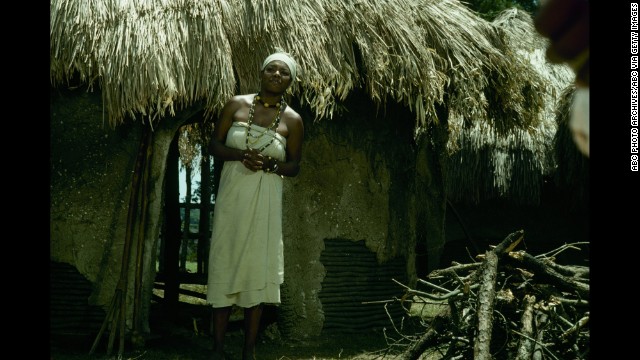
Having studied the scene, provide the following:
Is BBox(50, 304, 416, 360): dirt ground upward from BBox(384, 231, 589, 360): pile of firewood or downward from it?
downward

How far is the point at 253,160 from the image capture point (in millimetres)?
4051

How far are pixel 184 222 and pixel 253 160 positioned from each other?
448cm

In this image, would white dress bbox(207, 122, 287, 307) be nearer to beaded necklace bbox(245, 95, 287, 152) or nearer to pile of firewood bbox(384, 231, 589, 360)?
beaded necklace bbox(245, 95, 287, 152)

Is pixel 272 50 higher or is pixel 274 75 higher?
pixel 272 50

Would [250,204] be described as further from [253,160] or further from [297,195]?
[297,195]

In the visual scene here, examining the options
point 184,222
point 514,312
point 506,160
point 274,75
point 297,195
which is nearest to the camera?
point 514,312

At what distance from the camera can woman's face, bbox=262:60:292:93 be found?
4156 mm

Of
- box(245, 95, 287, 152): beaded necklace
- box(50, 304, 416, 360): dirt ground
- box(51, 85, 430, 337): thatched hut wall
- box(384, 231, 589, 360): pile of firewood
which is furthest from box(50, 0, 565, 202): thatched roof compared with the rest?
box(384, 231, 589, 360): pile of firewood

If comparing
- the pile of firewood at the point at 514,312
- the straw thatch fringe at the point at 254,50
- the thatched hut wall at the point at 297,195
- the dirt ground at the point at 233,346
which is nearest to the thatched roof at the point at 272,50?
the straw thatch fringe at the point at 254,50

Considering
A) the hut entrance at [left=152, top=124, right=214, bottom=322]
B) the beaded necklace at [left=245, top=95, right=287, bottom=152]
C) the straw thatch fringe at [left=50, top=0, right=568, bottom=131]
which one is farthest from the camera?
the hut entrance at [left=152, top=124, right=214, bottom=322]

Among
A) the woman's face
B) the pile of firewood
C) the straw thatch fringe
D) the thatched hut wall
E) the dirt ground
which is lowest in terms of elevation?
the dirt ground

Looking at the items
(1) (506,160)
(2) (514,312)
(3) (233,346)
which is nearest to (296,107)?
(3) (233,346)

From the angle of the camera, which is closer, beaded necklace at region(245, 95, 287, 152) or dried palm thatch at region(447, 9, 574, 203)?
beaded necklace at region(245, 95, 287, 152)

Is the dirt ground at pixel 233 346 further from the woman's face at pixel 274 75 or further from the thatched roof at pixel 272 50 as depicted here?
the woman's face at pixel 274 75
